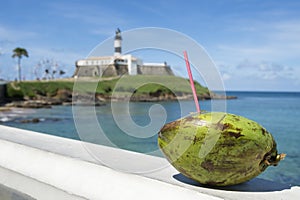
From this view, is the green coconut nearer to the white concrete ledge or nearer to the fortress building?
the white concrete ledge

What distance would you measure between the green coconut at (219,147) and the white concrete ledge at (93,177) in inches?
4.6

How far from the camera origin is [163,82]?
2721mm

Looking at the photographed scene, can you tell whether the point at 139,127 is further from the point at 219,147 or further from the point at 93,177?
the point at 219,147

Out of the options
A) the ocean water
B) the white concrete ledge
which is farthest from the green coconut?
the ocean water

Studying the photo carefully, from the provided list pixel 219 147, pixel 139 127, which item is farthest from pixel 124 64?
pixel 219 147

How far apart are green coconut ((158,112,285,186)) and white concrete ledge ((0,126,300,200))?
117 mm

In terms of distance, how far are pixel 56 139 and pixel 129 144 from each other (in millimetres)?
11950

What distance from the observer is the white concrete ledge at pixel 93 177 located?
6.00 feet

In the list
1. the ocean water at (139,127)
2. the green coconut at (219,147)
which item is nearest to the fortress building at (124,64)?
the ocean water at (139,127)

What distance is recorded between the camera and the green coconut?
5.42 ft

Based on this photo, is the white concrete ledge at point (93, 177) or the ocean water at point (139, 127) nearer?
the white concrete ledge at point (93, 177)

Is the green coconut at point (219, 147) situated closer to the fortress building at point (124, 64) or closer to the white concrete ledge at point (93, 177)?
the white concrete ledge at point (93, 177)

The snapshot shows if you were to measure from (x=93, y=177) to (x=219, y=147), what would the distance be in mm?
961

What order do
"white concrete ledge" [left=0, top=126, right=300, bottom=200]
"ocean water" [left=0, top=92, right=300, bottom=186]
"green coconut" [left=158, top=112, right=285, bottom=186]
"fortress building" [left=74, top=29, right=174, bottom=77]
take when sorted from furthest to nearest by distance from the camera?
1. "fortress building" [left=74, top=29, right=174, bottom=77]
2. "ocean water" [left=0, top=92, right=300, bottom=186]
3. "white concrete ledge" [left=0, top=126, right=300, bottom=200]
4. "green coconut" [left=158, top=112, right=285, bottom=186]
